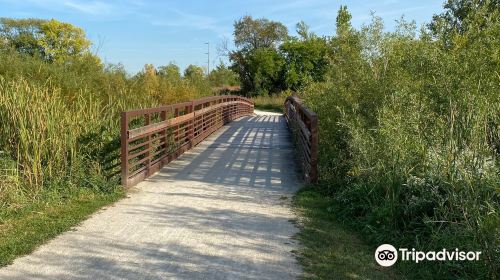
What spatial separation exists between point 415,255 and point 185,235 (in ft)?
7.74

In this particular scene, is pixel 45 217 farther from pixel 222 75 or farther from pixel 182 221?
pixel 222 75

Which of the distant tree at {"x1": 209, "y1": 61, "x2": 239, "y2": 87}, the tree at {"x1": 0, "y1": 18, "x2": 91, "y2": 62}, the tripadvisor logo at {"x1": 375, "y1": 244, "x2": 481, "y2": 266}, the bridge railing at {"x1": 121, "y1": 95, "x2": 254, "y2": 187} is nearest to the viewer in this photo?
the tripadvisor logo at {"x1": 375, "y1": 244, "x2": 481, "y2": 266}

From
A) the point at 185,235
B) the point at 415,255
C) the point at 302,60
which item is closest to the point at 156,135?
the point at 185,235

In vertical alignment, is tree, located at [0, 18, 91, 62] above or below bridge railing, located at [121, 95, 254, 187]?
above

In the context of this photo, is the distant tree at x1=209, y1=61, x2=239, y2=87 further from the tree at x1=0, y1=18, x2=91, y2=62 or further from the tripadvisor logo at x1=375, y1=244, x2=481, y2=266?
the tripadvisor logo at x1=375, y1=244, x2=481, y2=266

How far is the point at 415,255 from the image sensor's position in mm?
4453

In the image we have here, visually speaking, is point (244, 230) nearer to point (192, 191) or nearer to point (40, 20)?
point (192, 191)

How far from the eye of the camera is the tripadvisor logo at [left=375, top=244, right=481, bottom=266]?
402 centimetres

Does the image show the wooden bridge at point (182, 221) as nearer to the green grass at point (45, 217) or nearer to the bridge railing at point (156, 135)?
the bridge railing at point (156, 135)

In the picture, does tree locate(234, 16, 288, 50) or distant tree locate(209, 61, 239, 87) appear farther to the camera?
tree locate(234, 16, 288, 50)

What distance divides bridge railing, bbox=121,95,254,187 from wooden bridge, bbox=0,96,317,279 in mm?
23

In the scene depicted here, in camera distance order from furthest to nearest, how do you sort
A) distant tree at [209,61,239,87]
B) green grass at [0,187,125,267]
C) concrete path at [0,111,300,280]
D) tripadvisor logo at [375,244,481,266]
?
1. distant tree at [209,61,239,87]
2. green grass at [0,187,125,267]
3. concrete path at [0,111,300,280]
4. tripadvisor logo at [375,244,481,266]

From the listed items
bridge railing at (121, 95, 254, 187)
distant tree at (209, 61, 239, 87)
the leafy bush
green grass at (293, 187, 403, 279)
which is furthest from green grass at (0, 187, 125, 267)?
distant tree at (209, 61, 239, 87)

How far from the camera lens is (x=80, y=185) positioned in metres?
6.87
